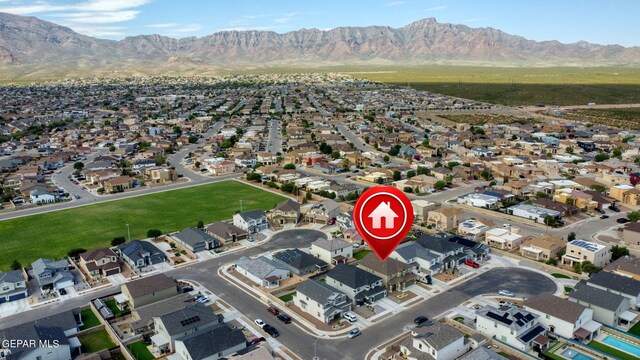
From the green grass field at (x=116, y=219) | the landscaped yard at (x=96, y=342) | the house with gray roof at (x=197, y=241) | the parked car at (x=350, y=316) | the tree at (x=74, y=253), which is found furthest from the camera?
Result: the green grass field at (x=116, y=219)

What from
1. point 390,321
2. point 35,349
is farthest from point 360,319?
point 35,349

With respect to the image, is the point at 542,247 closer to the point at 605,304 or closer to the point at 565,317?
the point at 605,304

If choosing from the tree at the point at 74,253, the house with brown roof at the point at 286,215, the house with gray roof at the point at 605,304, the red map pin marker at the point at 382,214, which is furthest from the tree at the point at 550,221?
the tree at the point at 74,253

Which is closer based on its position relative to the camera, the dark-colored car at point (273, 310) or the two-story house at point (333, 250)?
the dark-colored car at point (273, 310)

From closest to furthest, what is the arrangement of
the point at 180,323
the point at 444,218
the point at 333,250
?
1. the point at 180,323
2. the point at 333,250
3. the point at 444,218

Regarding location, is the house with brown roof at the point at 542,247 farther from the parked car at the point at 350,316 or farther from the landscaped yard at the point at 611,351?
the parked car at the point at 350,316

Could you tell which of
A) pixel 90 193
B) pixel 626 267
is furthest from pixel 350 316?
pixel 90 193
